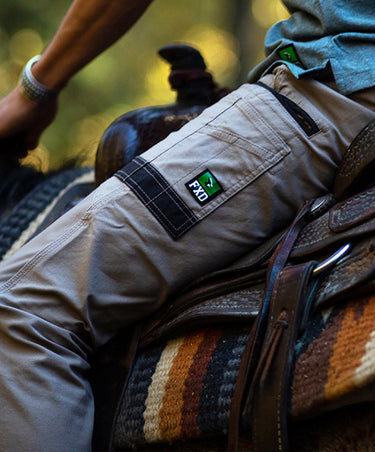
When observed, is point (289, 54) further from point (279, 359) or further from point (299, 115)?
point (279, 359)

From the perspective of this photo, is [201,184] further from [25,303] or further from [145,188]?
[25,303]

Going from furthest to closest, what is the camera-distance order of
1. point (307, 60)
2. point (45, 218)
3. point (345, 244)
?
1. point (45, 218)
2. point (307, 60)
3. point (345, 244)

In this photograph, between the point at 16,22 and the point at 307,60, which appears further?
the point at 16,22

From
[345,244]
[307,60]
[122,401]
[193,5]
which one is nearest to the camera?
[345,244]

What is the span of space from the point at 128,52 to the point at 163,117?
5.39 m

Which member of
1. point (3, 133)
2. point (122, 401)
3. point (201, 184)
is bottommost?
point (122, 401)

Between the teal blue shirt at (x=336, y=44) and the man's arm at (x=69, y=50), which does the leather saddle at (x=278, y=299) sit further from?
the man's arm at (x=69, y=50)

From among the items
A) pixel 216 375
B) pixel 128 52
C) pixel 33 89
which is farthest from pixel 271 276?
pixel 128 52

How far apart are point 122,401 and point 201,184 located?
37 cm

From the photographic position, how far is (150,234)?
0.77m

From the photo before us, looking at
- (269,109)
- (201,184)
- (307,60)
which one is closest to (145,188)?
(201,184)

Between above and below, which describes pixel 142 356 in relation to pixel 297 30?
below

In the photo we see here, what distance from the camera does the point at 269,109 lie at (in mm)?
832

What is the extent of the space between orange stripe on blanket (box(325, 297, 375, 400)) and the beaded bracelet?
91 cm
